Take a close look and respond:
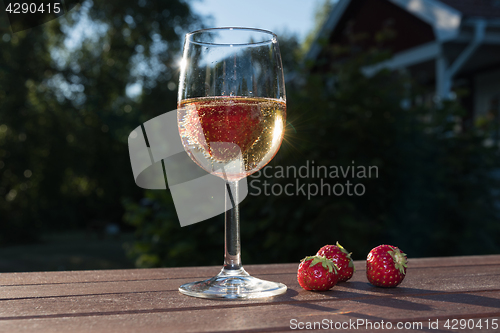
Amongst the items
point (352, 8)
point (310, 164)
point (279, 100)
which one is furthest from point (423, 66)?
point (279, 100)

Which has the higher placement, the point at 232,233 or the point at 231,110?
the point at 231,110

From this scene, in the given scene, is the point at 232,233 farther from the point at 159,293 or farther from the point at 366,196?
the point at 366,196

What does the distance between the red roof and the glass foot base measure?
9.06 m

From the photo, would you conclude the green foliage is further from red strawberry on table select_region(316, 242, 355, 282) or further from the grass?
the grass

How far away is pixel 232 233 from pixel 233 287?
0.13 metres

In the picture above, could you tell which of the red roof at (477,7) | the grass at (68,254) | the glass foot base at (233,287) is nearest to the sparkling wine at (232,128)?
the glass foot base at (233,287)

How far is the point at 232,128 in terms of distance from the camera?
1155mm

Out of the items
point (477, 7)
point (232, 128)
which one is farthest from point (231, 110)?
point (477, 7)

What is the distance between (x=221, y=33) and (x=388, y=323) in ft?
2.46

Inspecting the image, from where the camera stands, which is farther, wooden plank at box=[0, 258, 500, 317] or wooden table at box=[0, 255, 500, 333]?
wooden plank at box=[0, 258, 500, 317]

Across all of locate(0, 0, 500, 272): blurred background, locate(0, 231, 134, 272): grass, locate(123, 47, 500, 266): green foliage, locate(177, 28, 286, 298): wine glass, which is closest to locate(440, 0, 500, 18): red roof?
locate(0, 0, 500, 272): blurred background

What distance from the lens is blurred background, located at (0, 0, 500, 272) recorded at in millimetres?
3973

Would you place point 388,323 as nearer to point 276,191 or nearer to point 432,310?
point 432,310

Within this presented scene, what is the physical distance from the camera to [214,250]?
4234mm
